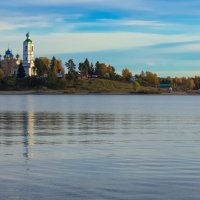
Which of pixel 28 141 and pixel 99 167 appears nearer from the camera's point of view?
pixel 99 167

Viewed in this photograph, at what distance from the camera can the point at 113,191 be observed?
21219 mm

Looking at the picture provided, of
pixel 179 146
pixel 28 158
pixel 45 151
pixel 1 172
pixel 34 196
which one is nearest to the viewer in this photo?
pixel 34 196

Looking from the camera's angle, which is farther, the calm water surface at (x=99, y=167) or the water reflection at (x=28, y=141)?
the water reflection at (x=28, y=141)

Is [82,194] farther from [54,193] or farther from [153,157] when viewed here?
[153,157]

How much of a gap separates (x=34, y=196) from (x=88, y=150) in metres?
13.5

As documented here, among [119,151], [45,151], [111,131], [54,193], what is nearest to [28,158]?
[45,151]

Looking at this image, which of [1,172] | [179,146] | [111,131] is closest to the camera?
[1,172]

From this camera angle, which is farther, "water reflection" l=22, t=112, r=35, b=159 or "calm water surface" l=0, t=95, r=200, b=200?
"water reflection" l=22, t=112, r=35, b=159

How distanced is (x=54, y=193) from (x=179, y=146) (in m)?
17.0

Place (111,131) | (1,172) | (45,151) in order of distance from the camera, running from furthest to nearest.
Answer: (111,131)
(45,151)
(1,172)

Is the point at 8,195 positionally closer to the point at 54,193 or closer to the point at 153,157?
the point at 54,193

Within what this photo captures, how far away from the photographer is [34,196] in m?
20.2

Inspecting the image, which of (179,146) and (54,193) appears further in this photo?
(179,146)

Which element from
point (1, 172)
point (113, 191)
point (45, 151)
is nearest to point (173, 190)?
point (113, 191)
